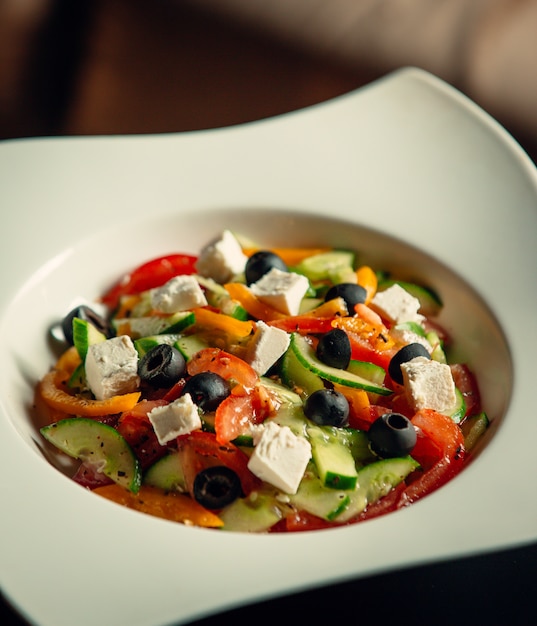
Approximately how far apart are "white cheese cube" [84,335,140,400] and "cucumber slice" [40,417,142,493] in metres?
0.15

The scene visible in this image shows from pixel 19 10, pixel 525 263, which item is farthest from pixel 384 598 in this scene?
pixel 19 10

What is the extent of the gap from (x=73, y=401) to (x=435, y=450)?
4.11 feet

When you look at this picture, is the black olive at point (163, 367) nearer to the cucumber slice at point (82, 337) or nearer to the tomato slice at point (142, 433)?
the tomato slice at point (142, 433)

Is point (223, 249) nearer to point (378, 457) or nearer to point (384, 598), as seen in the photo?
point (378, 457)

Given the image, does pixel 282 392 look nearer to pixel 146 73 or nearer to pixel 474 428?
pixel 474 428

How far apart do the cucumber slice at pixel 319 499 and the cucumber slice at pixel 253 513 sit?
6cm

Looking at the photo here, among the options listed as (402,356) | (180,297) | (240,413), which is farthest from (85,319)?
(402,356)

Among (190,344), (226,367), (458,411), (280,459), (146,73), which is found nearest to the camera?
(280,459)

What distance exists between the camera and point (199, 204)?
364cm

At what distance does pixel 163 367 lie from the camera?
2.79m

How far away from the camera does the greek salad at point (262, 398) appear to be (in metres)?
2.49

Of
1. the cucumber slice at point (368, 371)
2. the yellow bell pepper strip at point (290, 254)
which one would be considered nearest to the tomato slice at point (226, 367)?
the cucumber slice at point (368, 371)

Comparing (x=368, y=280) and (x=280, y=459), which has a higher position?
(x=368, y=280)

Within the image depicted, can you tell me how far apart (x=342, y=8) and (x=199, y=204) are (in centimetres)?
299
